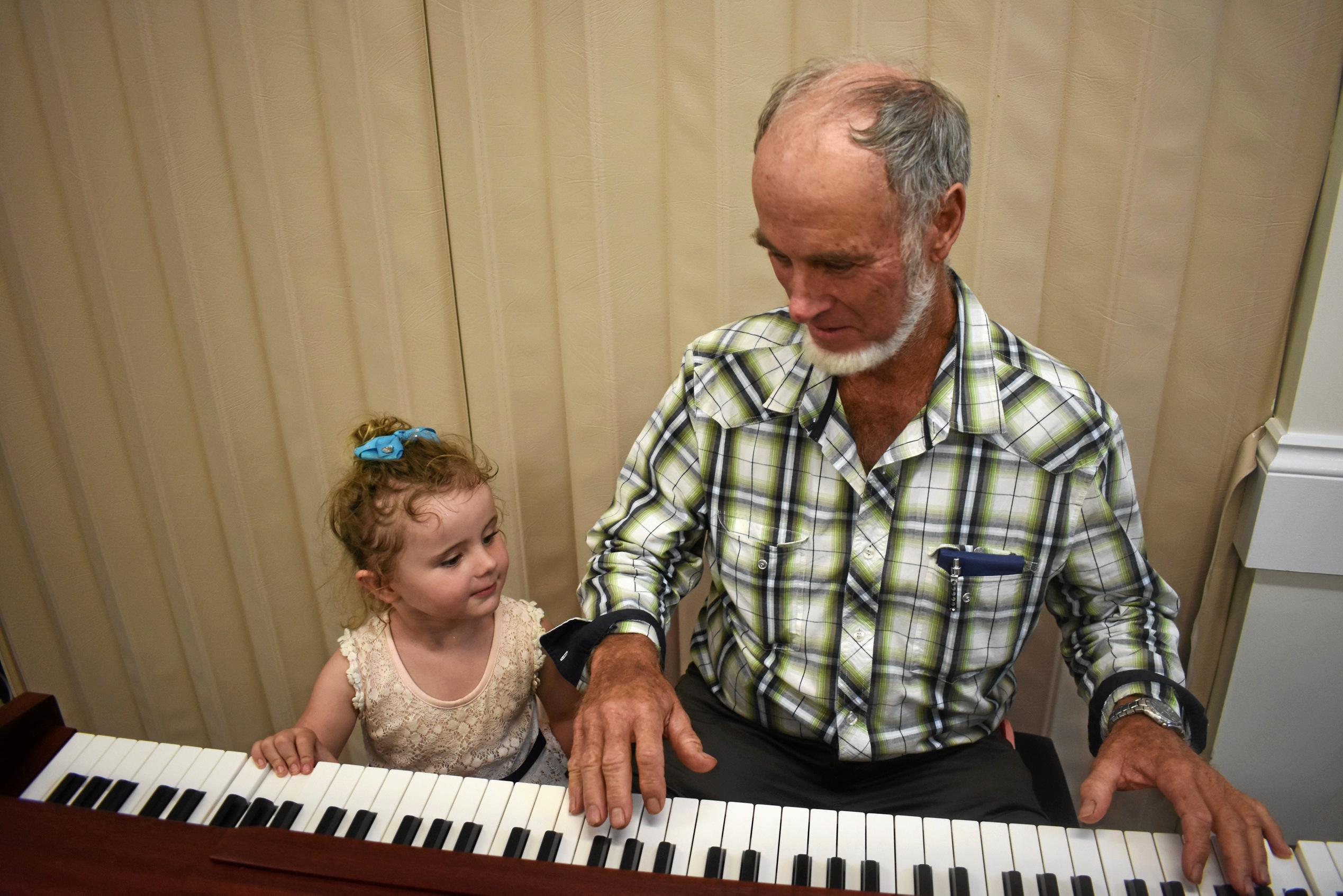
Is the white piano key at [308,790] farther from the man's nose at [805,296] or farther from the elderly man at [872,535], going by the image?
the man's nose at [805,296]

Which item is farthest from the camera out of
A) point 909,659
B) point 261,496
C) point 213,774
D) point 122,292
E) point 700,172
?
point 261,496

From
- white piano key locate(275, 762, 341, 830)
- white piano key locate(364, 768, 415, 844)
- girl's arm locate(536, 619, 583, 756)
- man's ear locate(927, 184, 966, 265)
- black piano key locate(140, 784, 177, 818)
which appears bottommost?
girl's arm locate(536, 619, 583, 756)

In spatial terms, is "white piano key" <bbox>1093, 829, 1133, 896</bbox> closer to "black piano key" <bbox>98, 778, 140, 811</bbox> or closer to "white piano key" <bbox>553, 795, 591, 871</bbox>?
"white piano key" <bbox>553, 795, 591, 871</bbox>

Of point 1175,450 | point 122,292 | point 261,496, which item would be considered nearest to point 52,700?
point 261,496

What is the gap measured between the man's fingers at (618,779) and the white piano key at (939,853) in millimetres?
361

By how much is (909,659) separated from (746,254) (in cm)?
74

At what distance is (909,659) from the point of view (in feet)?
4.63

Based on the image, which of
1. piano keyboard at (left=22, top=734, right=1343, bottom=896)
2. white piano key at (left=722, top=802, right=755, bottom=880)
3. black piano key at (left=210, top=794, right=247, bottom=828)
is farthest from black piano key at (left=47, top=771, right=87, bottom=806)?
white piano key at (left=722, top=802, right=755, bottom=880)

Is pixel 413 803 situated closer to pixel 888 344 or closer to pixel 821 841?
pixel 821 841

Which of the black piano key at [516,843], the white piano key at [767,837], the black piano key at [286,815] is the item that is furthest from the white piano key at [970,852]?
the black piano key at [286,815]

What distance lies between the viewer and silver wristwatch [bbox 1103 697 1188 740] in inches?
48.4

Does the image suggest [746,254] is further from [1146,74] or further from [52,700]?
[52,700]

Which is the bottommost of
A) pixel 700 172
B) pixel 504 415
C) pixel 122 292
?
pixel 504 415

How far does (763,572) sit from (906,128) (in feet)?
2.19
